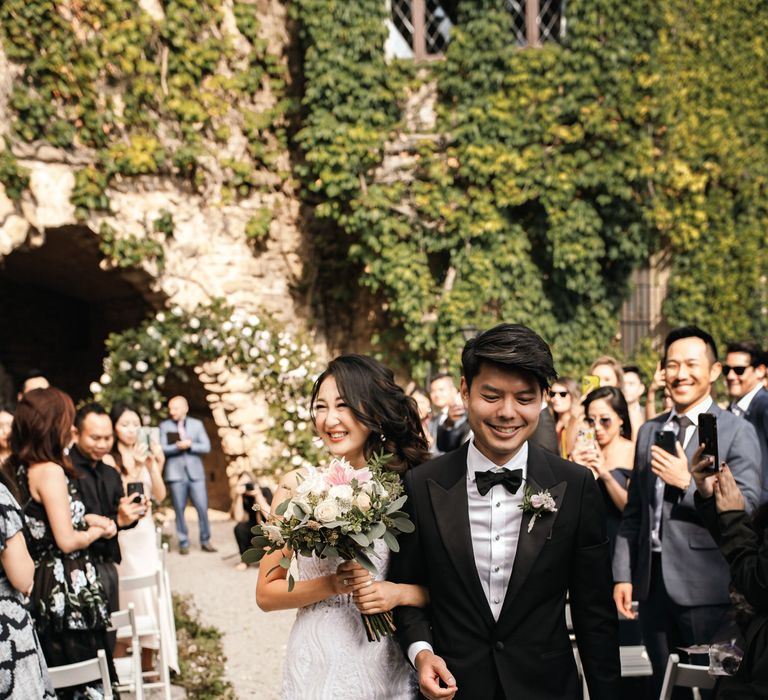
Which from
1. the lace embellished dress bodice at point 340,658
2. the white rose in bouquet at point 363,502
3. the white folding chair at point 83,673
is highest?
the white rose in bouquet at point 363,502

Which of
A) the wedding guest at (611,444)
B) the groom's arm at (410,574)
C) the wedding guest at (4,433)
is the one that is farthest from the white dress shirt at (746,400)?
the wedding guest at (4,433)

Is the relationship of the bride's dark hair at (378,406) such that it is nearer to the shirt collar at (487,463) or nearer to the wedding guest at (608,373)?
the shirt collar at (487,463)

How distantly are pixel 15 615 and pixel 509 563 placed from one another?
207 centimetres

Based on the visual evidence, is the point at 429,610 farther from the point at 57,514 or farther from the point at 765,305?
the point at 765,305

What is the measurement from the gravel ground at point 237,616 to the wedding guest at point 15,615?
2455 millimetres

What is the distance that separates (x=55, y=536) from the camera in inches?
150

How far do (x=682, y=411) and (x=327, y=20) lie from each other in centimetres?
836

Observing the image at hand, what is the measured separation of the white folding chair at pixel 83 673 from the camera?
11.0ft

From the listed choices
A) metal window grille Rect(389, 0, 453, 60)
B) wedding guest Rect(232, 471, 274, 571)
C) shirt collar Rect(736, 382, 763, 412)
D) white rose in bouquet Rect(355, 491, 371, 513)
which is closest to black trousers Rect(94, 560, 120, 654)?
wedding guest Rect(232, 471, 274, 571)

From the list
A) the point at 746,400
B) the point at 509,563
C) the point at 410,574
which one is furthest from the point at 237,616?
the point at 509,563

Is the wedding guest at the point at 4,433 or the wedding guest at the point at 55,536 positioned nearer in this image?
the wedding guest at the point at 55,536

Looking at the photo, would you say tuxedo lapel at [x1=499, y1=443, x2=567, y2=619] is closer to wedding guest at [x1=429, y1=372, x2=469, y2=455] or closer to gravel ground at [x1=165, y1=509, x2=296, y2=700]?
gravel ground at [x1=165, y1=509, x2=296, y2=700]

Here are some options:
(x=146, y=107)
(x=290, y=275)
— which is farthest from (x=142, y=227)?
(x=290, y=275)

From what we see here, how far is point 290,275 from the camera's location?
11.8 m
